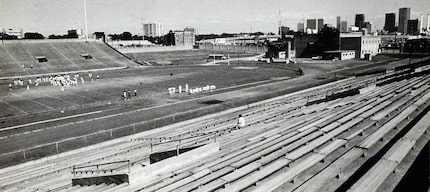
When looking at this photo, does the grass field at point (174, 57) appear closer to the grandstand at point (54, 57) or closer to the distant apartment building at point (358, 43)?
the grandstand at point (54, 57)

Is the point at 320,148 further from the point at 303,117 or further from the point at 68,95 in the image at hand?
the point at 68,95

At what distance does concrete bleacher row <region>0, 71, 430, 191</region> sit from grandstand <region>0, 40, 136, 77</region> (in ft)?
200

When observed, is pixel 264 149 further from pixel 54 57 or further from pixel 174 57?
pixel 174 57

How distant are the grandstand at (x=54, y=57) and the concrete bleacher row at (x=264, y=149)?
61.1m

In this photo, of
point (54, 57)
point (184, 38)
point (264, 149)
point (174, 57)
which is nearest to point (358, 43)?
point (174, 57)

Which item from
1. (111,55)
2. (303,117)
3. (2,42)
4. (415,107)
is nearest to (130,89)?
(303,117)

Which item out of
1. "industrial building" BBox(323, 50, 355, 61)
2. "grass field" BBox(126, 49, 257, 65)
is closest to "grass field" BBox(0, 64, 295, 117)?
"grass field" BBox(126, 49, 257, 65)

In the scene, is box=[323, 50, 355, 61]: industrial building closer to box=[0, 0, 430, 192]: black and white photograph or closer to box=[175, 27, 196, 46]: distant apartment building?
box=[0, 0, 430, 192]: black and white photograph

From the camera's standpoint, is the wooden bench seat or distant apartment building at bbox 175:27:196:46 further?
distant apartment building at bbox 175:27:196:46

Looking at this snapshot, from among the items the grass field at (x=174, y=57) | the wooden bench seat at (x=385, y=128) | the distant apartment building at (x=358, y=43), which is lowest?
the wooden bench seat at (x=385, y=128)

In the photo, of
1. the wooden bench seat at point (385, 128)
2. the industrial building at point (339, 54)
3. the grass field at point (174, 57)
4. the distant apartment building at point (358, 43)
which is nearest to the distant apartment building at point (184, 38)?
the grass field at point (174, 57)

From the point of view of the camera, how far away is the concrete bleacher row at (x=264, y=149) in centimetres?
1347

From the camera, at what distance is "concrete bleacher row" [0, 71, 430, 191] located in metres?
13.5

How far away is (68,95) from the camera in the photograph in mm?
46906
